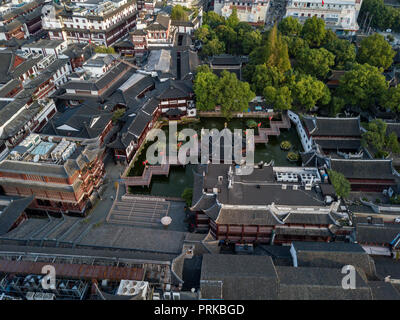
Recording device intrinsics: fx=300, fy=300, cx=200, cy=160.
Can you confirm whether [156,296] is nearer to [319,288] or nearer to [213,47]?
[319,288]

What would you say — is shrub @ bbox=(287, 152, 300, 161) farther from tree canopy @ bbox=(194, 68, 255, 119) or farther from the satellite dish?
Result: the satellite dish

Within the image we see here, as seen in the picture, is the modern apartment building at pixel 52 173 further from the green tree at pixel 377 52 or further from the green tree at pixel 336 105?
the green tree at pixel 377 52

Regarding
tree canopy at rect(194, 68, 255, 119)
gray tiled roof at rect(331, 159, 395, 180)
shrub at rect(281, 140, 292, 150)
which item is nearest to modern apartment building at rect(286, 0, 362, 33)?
tree canopy at rect(194, 68, 255, 119)

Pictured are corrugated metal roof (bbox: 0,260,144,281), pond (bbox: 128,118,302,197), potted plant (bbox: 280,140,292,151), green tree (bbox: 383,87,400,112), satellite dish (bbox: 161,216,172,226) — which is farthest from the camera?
potted plant (bbox: 280,140,292,151)

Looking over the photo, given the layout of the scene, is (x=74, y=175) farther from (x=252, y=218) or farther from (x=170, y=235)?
(x=252, y=218)

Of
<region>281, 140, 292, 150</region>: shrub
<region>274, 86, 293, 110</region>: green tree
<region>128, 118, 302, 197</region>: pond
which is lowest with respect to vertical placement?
<region>128, 118, 302, 197</region>: pond

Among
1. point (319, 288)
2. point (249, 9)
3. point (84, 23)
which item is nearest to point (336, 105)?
point (319, 288)
